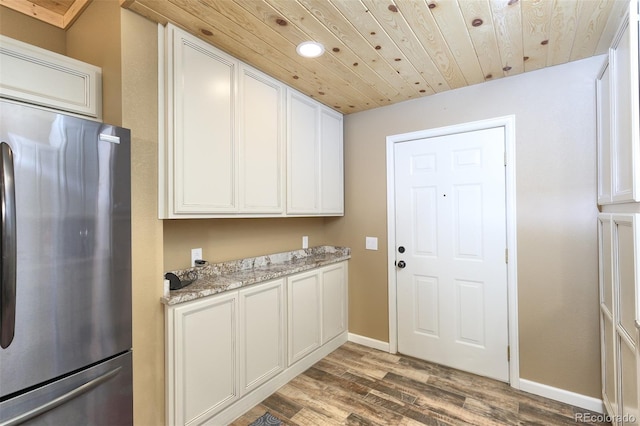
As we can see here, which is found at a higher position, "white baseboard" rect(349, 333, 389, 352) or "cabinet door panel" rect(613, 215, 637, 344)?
"cabinet door panel" rect(613, 215, 637, 344)

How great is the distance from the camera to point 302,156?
275 cm

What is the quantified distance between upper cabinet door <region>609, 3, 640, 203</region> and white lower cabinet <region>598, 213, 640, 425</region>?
156 millimetres

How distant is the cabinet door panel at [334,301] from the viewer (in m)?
2.90

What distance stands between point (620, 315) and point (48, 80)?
130 inches

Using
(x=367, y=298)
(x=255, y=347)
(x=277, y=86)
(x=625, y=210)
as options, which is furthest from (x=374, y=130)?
(x=255, y=347)

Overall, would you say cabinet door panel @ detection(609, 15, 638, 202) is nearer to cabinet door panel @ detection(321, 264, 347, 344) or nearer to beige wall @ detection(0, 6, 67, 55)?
cabinet door panel @ detection(321, 264, 347, 344)

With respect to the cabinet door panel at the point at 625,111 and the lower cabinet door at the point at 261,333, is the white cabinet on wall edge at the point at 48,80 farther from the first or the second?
the cabinet door panel at the point at 625,111

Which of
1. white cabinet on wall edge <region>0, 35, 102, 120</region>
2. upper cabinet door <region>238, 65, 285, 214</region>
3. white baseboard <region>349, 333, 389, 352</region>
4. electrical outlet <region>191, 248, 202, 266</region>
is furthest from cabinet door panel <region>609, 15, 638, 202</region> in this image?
white cabinet on wall edge <region>0, 35, 102, 120</region>

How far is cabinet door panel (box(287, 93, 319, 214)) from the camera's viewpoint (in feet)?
8.59

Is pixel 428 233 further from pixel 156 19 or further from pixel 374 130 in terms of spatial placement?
pixel 156 19

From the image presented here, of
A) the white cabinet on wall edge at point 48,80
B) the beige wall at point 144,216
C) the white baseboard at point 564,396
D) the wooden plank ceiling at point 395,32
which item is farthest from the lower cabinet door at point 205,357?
the white baseboard at point 564,396

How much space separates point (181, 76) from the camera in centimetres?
175

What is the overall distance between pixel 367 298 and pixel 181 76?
2.63 m

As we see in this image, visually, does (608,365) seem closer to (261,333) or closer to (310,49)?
(261,333)
